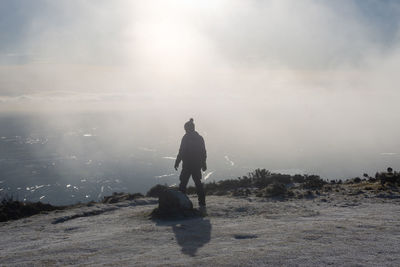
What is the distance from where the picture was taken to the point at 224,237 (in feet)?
25.1

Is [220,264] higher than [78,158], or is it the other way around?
[78,158]

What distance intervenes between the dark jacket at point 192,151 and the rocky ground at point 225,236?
1.61 m

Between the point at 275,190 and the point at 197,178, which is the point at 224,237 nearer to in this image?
the point at 197,178

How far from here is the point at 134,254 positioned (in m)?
6.68

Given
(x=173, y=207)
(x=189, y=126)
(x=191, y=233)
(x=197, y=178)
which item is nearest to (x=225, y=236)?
(x=191, y=233)

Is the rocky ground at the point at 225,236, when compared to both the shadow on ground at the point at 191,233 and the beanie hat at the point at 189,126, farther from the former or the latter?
the beanie hat at the point at 189,126

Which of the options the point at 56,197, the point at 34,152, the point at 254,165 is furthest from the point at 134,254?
the point at 34,152

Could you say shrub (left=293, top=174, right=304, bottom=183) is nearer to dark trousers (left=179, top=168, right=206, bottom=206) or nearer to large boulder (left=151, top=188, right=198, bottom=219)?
dark trousers (left=179, top=168, right=206, bottom=206)

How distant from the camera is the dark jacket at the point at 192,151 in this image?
11664 millimetres

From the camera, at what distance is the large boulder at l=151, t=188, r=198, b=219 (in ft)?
32.7

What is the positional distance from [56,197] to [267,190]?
9708 centimetres

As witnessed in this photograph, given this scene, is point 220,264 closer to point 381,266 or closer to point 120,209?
point 381,266

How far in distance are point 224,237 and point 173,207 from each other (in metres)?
2.79

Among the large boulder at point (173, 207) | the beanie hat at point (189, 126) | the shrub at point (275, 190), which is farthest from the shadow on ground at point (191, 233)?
the shrub at point (275, 190)
